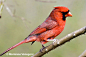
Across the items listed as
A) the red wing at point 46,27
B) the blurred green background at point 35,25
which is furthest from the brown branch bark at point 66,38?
the blurred green background at point 35,25

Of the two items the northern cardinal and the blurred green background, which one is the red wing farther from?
the blurred green background

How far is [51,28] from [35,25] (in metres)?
2.45

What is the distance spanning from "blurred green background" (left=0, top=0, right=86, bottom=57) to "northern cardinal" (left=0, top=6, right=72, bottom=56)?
2003 mm

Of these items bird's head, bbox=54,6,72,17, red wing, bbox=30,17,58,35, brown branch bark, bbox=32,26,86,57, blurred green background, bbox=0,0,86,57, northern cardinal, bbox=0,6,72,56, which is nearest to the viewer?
brown branch bark, bbox=32,26,86,57

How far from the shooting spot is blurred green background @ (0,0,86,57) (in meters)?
3.97

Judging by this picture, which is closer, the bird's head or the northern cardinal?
the bird's head

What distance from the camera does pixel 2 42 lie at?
171 inches

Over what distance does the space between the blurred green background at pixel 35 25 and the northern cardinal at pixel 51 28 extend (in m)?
2.00

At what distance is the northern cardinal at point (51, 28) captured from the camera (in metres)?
1.60

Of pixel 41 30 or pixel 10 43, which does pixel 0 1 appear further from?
pixel 10 43

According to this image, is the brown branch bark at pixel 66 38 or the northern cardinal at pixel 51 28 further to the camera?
the northern cardinal at pixel 51 28

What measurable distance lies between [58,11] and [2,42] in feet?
9.92

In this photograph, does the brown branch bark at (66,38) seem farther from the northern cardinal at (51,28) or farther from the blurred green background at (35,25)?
the blurred green background at (35,25)

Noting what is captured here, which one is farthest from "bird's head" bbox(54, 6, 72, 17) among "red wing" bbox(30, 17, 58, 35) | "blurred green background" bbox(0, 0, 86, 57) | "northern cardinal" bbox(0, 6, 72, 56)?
"blurred green background" bbox(0, 0, 86, 57)
